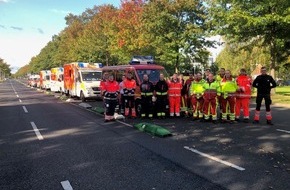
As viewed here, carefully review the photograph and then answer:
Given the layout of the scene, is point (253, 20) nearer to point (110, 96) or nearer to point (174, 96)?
point (174, 96)

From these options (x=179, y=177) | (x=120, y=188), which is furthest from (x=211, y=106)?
(x=120, y=188)

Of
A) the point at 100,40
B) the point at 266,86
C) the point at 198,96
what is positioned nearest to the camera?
the point at 266,86

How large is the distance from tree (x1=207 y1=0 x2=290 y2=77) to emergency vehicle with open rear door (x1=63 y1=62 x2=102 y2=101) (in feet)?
31.4

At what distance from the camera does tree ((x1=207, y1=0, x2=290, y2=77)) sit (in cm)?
2177

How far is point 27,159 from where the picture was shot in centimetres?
760

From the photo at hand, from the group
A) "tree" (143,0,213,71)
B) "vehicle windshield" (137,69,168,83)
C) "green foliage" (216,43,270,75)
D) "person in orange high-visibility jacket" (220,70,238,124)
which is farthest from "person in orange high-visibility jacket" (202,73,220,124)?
"green foliage" (216,43,270,75)

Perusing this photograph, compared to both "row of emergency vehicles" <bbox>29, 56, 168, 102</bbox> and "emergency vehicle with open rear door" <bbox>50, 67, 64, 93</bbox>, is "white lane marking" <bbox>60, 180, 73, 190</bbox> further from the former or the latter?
"emergency vehicle with open rear door" <bbox>50, 67, 64, 93</bbox>

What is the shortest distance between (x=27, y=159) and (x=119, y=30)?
98.7ft

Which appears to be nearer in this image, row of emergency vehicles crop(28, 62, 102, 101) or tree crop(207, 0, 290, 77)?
tree crop(207, 0, 290, 77)

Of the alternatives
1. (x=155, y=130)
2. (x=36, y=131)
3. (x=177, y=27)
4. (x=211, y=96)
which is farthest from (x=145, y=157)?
(x=177, y=27)

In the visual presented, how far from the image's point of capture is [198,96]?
13039 mm

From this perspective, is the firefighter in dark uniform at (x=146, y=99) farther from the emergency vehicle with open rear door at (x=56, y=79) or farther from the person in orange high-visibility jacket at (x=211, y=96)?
the emergency vehicle with open rear door at (x=56, y=79)

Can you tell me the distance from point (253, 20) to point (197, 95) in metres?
11.2

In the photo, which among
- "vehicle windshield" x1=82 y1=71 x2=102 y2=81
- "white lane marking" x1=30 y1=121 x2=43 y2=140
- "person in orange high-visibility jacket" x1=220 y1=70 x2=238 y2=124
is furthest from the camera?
"vehicle windshield" x1=82 y1=71 x2=102 y2=81
